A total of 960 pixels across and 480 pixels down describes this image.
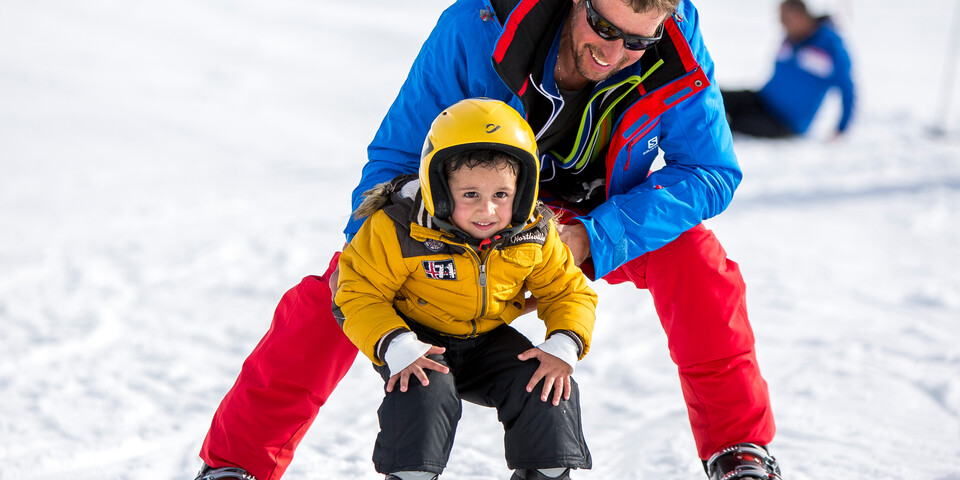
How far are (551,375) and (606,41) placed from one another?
3.18 ft

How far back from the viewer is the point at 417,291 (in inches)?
88.4

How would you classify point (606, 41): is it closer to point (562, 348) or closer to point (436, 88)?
point (436, 88)

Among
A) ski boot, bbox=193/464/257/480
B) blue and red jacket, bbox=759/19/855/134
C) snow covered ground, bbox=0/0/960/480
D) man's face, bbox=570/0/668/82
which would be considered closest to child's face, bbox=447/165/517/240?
man's face, bbox=570/0/668/82

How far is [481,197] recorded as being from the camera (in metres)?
2.12

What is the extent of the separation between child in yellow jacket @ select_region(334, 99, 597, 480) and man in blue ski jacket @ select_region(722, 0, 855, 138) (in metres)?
6.56

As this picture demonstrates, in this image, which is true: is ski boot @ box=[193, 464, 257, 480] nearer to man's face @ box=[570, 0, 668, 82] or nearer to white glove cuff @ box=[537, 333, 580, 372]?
white glove cuff @ box=[537, 333, 580, 372]

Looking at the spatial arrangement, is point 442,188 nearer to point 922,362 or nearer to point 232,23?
point 922,362

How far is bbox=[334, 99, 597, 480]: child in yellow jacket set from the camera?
2.08m

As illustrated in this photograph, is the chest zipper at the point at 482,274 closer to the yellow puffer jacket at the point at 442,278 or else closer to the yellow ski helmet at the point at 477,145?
the yellow puffer jacket at the point at 442,278

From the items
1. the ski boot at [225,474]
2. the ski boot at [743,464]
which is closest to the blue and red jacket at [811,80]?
the ski boot at [743,464]

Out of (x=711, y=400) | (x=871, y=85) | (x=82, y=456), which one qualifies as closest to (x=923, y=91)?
(x=871, y=85)

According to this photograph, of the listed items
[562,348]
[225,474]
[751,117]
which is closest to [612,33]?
[562,348]

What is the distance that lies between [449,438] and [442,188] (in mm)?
619

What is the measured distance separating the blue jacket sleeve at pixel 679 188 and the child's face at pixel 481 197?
0.45 metres
